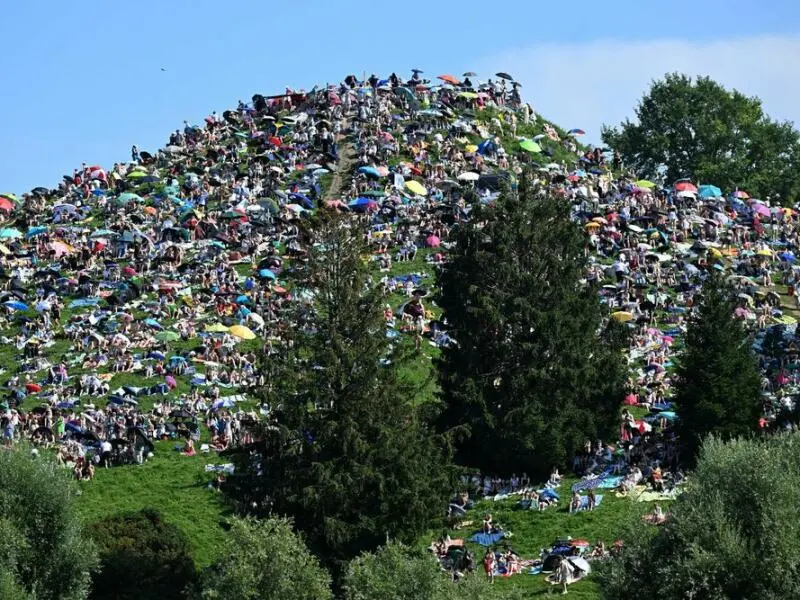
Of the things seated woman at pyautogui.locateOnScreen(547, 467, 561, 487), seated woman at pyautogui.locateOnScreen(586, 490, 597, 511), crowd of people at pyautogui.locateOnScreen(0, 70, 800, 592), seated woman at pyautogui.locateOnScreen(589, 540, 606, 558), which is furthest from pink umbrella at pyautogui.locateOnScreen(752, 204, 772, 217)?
seated woman at pyautogui.locateOnScreen(589, 540, 606, 558)

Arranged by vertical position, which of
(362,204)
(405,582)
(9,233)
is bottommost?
(405,582)

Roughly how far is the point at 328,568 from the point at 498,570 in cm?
623

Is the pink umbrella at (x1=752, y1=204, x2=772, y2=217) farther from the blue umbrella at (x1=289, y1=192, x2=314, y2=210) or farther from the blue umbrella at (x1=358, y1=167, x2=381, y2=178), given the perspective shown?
the blue umbrella at (x1=289, y1=192, x2=314, y2=210)

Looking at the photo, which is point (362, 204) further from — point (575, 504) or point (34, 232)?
point (575, 504)

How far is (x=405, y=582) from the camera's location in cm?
5075

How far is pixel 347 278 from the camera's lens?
63406mm

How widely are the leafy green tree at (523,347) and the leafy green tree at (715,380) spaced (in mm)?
4186

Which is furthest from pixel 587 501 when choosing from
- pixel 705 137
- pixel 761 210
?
pixel 705 137

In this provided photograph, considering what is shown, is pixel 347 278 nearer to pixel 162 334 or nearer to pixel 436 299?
pixel 436 299

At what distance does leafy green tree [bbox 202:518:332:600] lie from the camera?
51875 millimetres

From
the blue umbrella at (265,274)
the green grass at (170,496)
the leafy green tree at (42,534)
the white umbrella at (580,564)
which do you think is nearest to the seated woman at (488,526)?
the white umbrella at (580,564)

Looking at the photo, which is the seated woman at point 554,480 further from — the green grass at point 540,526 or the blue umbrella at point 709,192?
the blue umbrella at point 709,192

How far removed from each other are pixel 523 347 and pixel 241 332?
771 inches

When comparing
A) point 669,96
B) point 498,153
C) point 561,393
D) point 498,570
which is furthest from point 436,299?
point 669,96
